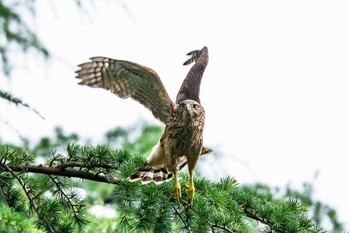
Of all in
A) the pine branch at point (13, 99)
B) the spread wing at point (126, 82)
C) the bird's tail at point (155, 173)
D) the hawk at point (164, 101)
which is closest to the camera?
the pine branch at point (13, 99)

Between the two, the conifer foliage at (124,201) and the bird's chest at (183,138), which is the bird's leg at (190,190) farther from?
the bird's chest at (183,138)

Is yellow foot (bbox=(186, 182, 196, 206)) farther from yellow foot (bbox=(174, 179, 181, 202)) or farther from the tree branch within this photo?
the tree branch

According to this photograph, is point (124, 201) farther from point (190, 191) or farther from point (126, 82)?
point (126, 82)

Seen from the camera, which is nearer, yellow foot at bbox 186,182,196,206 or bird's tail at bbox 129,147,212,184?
yellow foot at bbox 186,182,196,206

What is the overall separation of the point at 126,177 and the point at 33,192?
1.35 feet

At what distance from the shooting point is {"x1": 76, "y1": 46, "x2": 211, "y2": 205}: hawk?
189 inches

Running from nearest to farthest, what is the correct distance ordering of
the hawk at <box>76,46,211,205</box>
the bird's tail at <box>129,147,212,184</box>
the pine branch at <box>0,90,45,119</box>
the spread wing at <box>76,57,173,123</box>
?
the pine branch at <box>0,90,45,119</box>
the bird's tail at <box>129,147,212,184</box>
the hawk at <box>76,46,211,205</box>
the spread wing at <box>76,57,173,123</box>

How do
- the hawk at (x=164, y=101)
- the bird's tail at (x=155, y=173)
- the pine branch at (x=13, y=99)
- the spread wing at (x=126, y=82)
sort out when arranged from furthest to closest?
the spread wing at (x=126, y=82), the hawk at (x=164, y=101), the bird's tail at (x=155, y=173), the pine branch at (x=13, y=99)

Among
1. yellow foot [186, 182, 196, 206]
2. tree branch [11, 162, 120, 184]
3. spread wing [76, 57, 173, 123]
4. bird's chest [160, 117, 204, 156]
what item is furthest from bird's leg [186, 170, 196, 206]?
spread wing [76, 57, 173, 123]

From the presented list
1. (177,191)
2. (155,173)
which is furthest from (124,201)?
(155,173)

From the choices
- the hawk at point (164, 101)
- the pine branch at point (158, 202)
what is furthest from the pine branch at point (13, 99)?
the hawk at point (164, 101)

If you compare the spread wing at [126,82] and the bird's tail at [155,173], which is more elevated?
the spread wing at [126,82]

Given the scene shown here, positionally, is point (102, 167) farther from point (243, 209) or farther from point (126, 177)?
point (243, 209)

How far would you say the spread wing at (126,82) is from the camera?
5.11 m
